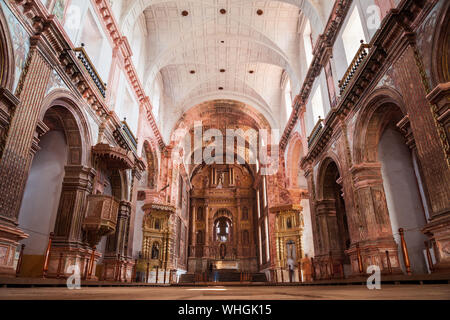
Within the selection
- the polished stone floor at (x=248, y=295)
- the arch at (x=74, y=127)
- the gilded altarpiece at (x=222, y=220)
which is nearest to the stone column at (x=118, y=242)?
the arch at (x=74, y=127)

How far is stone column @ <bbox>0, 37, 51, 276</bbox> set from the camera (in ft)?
16.4

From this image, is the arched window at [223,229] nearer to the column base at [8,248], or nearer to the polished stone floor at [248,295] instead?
the column base at [8,248]

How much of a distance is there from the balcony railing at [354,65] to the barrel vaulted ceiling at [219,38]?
9.90 feet

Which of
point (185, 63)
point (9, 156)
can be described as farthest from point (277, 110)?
point (9, 156)

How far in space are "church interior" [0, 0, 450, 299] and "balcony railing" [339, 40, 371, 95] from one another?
6cm

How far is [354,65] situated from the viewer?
8234 millimetres

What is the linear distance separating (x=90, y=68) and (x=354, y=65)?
7.43 m

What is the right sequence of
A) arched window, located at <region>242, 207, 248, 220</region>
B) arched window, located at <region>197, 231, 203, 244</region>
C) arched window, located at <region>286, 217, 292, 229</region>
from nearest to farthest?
arched window, located at <region>286, 217, 292, 229</region> → arched window, located at <region>197, 231, 203, 244</region> → arched window, located at <region>242, 207, 248, 220</region>

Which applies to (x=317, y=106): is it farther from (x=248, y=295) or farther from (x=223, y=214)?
(x=223, y=214)

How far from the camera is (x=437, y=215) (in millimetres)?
4930

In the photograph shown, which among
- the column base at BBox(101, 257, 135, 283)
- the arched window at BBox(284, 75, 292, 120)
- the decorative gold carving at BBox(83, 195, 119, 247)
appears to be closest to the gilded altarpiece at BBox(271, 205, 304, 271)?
the arched window at BBox(284, 75, 292, 120)

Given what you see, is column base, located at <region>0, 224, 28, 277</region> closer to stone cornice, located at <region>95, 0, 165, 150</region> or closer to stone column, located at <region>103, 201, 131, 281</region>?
stone column, located at <region>103, 201, 131, 281</region>

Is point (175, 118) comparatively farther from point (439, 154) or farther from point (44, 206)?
point (439, 154)

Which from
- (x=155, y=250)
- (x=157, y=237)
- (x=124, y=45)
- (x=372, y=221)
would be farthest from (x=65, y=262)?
(x=155, y=250)
